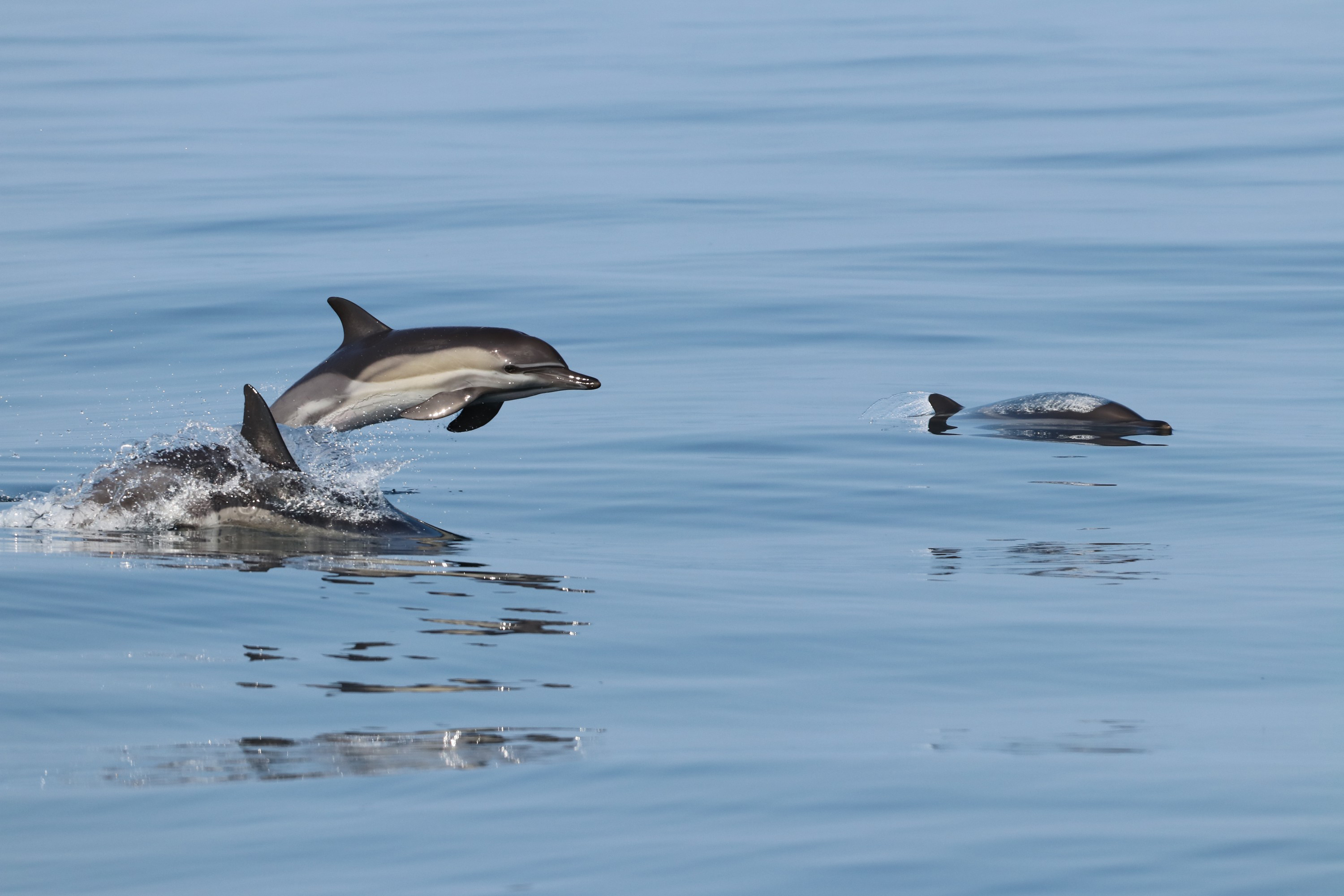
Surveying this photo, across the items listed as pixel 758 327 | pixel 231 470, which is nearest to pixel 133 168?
pixel 758 327

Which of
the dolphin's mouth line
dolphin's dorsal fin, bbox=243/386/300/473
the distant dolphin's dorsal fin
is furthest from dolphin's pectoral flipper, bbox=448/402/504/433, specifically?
the distant dolphin's dorsal fin

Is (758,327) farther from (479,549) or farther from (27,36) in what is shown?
Result: (27,36)

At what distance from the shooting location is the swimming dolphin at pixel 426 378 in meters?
12.2

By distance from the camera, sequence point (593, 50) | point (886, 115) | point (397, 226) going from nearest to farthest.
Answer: point (397, 226) < point (886, 115) < point (593, 50)

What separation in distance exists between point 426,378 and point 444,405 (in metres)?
0.28

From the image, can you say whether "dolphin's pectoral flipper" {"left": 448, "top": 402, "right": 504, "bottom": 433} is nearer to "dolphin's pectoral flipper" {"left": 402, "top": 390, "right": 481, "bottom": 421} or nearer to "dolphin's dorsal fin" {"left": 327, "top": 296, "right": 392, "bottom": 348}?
"dolphin's pectoral flipper" {"left": 402, "top": 390, "right": 481, "bottom": 421}

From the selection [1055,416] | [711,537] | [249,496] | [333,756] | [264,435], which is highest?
[1055,416]

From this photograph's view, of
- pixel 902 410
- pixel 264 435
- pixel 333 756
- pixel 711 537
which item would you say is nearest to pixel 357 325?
pixel 264 435

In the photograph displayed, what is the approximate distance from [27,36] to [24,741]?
6018 centimetres

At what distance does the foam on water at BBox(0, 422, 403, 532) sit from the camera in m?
11.0

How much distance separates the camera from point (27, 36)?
62.4m

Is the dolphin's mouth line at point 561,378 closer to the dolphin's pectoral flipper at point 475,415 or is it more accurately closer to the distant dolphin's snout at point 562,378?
the distant dolphin's snout at point 562,378

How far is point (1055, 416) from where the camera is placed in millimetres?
15250

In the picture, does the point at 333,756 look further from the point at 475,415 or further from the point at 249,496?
the point at 475,415
